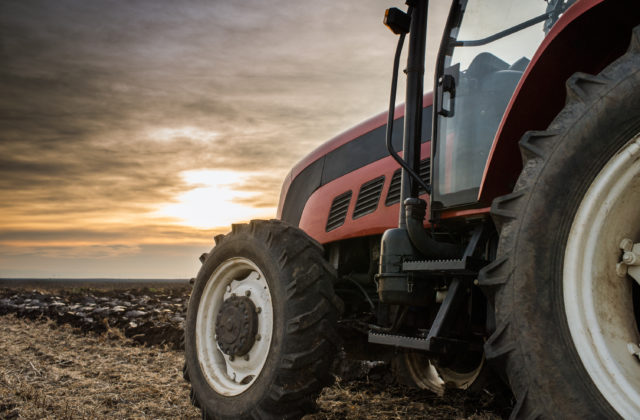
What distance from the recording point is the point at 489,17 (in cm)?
299

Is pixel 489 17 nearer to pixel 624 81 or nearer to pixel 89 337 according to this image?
pixel 624 81

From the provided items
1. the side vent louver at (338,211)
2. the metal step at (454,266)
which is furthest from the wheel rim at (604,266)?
the side vent louver at (338,211)

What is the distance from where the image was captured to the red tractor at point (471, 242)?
178 centimetres

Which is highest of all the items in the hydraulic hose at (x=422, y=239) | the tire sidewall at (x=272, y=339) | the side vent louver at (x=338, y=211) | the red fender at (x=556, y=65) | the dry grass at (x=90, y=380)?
the red fender at (x=556, y=65)

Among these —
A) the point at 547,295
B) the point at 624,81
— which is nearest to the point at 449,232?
the point at 547,295

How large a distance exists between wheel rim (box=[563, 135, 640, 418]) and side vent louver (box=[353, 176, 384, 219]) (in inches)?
80.0

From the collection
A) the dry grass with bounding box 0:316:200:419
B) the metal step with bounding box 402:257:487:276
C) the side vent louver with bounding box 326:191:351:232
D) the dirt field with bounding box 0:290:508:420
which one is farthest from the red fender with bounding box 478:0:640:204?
the dry grass with bounding box 0:316:200:419

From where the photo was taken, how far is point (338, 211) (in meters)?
4.19

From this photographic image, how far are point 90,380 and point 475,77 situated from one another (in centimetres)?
409

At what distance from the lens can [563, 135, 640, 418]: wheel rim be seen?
174cm

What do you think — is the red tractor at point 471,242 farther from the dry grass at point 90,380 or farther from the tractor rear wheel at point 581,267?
the dry grass at point 90,380

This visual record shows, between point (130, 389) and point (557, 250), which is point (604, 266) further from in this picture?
point (130, 389)

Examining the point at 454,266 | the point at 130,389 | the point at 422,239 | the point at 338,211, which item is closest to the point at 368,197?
the point at 338,211

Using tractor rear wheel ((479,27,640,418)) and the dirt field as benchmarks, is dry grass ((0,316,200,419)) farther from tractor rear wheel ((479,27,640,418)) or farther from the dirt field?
tractor rear wheel ((479,27,640,418))
